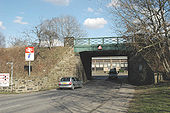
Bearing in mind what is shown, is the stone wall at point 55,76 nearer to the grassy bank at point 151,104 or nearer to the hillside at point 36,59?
the hillside at point 36,59

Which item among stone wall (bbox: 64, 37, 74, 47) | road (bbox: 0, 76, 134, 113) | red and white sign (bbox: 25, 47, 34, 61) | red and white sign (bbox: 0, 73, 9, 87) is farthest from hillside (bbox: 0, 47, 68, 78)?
road (bbox: 0, 76, 134, 113)

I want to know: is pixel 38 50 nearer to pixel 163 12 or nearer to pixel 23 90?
pixel 23 90

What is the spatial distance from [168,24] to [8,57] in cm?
2605

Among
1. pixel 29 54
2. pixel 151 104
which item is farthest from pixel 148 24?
pixel 29 54

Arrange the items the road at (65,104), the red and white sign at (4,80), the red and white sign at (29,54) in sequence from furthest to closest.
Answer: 1. the red and white sign at (29,54)
2. the red and white sign at (4,80)
3. the road at (65,104)

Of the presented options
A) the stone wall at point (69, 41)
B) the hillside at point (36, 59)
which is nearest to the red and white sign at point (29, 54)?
the hillside at point (36, 59)

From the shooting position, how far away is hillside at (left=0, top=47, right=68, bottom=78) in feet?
86.1

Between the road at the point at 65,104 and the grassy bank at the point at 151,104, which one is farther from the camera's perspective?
the road at the point at 65,104

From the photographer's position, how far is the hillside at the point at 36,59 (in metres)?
26.2

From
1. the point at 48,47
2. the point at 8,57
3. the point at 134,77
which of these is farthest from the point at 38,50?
the point at 134,77

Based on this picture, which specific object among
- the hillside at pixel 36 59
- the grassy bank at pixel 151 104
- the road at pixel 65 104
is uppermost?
the hillside at pixel 36 59

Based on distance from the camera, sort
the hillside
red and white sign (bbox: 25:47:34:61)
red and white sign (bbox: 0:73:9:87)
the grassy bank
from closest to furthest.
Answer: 1. the grassy bank
2. red and white sign (bbox: 0:73:9:87)
3. red and white sign (bbox: 25:47:34:61)
4. the hillside

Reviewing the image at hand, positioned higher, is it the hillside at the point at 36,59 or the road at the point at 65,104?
the hillside at the point at 36,59

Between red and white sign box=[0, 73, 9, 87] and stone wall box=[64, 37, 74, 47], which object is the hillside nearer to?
stone wall box=[64, 37, 74, 47]
